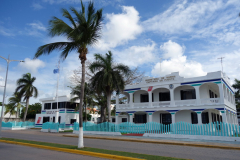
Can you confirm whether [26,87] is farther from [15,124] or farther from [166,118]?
[166,118]

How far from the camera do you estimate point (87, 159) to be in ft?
28.6

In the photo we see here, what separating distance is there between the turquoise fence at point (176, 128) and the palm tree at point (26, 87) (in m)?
18.6

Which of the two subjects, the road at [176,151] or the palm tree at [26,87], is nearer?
the road at [176,151]

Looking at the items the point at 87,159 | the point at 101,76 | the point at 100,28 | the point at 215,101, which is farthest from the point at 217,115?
the point at 87,159

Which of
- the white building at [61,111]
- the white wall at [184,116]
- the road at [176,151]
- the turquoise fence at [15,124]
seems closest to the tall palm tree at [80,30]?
the road at [176,151]

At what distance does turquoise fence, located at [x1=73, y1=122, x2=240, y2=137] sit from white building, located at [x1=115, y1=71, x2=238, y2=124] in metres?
2.47

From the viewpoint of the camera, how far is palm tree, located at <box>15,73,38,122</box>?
38562mm

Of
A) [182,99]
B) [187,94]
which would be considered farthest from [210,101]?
[182,99]

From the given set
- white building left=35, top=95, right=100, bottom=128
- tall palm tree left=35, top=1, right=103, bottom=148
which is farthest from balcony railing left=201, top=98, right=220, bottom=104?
white building left=35, top=95, right=100, bottom=128

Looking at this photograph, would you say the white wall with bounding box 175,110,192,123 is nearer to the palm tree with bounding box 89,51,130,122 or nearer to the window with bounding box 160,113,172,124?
the window with bounding box 160,113,172,124

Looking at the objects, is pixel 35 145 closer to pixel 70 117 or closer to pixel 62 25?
pixel 62 25

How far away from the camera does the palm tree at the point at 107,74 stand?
2256cm

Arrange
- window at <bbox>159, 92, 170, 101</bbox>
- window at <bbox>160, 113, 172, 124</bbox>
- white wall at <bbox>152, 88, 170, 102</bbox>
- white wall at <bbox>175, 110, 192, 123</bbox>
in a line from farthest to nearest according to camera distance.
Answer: white wall at <bbox>152, 88, 170, 102</bbox> < window at <bbox>159, 92, 170, 101</bbox> < window at <bbox>160, 113, 172, 124</bbox> < white wall at <bbox>175, 110, 192, 123</bbox>

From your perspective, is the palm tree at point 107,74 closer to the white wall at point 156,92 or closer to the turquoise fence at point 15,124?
the white wall at point 156,92
